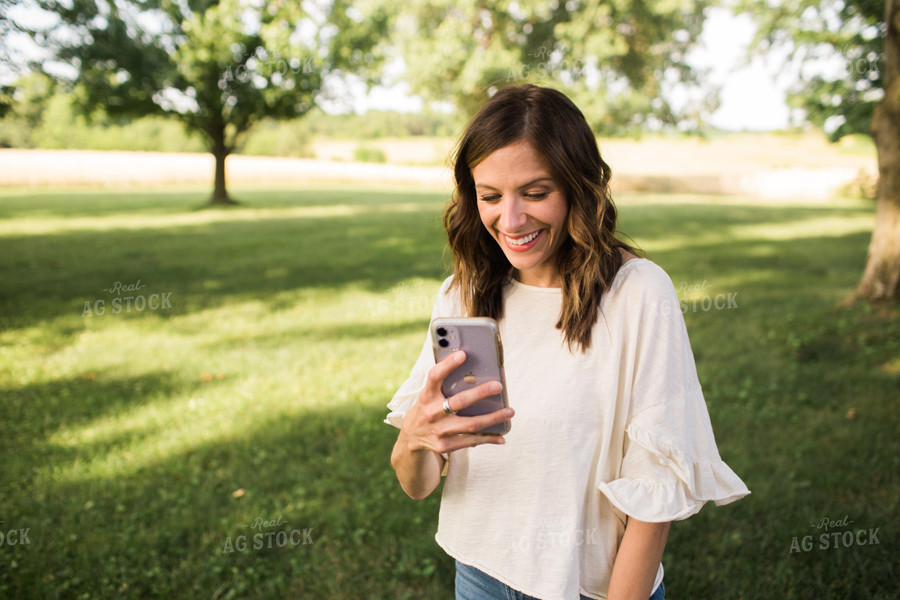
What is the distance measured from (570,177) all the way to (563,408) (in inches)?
24.4

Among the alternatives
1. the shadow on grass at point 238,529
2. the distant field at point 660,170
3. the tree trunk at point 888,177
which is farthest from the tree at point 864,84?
the distant field at point 660,170

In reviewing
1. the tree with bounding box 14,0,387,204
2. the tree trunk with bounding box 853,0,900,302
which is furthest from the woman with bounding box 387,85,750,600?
the tree with bounding box 14,0,387,204

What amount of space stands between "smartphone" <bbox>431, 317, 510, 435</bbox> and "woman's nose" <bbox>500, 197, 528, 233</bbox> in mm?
328

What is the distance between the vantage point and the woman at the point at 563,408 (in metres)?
1.60

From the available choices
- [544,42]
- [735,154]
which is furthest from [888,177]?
[735,154]

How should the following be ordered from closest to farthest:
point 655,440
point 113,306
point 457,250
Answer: point 655,440, point 457,250, point 113,306

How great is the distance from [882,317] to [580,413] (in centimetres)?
855

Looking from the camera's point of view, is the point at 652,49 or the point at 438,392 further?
the point at 652,49

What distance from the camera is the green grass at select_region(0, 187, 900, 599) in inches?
150

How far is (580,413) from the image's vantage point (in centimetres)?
168

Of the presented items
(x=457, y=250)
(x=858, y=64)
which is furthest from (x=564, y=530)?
(x=858, y=64)

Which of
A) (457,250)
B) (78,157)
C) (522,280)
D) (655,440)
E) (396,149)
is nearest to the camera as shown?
(655,440)

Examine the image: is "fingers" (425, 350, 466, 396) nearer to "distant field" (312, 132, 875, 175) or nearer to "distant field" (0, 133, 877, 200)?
"distant field" (0, 133, 877, 200)

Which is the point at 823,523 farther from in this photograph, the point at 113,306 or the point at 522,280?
the point at 113,306
